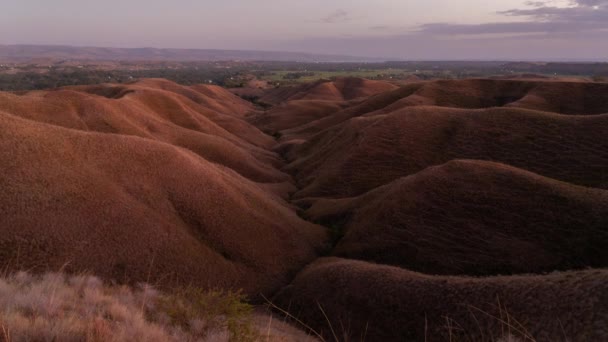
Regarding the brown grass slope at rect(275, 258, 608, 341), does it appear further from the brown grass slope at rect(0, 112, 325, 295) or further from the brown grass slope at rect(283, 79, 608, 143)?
the brown grass slope at rect(283, 79, 608, 143)

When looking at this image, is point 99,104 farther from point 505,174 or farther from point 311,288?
point 505,174

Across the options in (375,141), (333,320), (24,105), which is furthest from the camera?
(375,141)

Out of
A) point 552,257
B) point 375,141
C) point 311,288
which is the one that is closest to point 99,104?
point 375,141

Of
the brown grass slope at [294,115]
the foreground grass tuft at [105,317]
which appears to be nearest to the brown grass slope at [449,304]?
the foreground grass tuft at [105,317]

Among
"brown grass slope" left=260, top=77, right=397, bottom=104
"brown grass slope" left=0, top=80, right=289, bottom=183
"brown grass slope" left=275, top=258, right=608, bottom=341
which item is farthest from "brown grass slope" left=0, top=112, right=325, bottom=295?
"brown grass slope" left=260, top=77, right=397, bottom=104

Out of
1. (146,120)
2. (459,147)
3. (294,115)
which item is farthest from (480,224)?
(294,115)

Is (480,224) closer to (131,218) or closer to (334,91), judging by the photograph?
(131,218)
